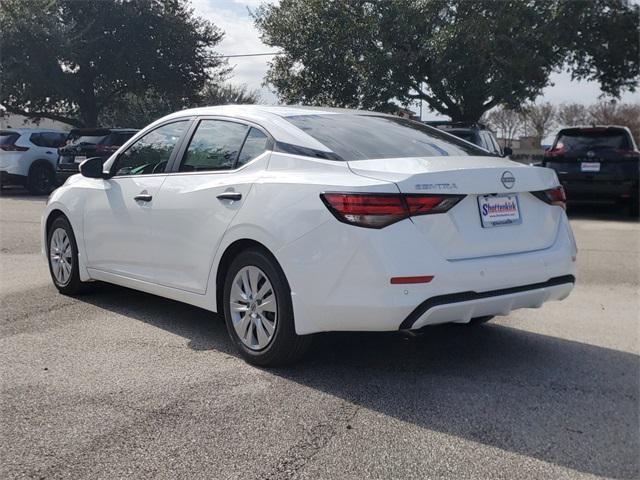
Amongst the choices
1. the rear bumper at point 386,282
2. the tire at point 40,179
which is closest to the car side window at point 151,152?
the rear bumper at point 386,282

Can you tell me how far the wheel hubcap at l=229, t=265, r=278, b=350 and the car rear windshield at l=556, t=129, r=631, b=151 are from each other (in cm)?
1109

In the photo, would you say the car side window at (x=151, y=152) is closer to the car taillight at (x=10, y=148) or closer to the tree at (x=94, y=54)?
the car taillight at (x=10, y=148)

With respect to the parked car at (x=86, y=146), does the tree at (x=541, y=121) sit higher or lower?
higher

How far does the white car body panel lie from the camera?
12.4 feet

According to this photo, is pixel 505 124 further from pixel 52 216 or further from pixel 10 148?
pixel 52 216

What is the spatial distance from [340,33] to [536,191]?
1950cm

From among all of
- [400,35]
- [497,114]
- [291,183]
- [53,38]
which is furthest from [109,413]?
[497,114]

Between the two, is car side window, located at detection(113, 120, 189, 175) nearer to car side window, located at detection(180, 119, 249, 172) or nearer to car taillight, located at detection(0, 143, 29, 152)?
car side window, located at detection(180, 119, 249, 172)

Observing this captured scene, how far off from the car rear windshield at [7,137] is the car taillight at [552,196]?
53.9ft

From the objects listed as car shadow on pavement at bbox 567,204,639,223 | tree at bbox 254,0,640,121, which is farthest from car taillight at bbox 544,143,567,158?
tree at bbox 254,0,640,121

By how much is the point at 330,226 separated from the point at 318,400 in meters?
0.97

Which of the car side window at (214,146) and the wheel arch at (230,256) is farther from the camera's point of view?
the car side window at (214,146)

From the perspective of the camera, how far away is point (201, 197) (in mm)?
4762

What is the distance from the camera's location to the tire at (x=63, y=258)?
6.18 meters
